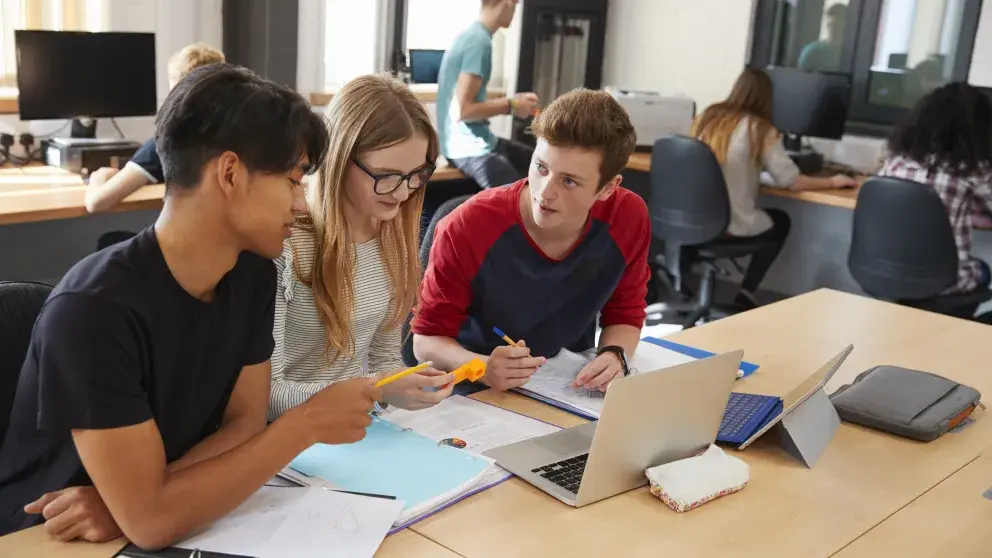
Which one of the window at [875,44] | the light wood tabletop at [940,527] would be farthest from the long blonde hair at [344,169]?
the window at [875,44]

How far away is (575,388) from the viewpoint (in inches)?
68.6

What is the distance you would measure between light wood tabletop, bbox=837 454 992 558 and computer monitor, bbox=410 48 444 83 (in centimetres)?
373

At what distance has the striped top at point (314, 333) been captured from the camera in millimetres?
1565

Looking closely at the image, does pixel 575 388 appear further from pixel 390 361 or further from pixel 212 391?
pixel 212 391

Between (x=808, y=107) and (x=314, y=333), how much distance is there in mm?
3421

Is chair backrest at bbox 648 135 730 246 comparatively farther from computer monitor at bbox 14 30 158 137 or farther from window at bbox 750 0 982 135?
computer monitor at bbox 14 30 158 137

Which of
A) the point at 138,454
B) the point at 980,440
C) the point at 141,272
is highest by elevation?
the point at 141,272

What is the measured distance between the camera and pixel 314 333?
1653 millimetres

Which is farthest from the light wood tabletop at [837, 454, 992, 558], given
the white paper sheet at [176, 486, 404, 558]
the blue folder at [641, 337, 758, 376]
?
the white paper sheet at [176, 486, 404, 558]

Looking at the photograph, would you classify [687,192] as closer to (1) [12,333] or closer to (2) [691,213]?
(2) [691,213]

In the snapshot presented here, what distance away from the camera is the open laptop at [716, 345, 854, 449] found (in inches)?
61.7

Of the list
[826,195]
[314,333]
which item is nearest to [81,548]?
[314,333]


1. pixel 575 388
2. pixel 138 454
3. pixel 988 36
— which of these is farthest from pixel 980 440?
pixel 988 36

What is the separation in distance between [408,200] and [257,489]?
655mm
